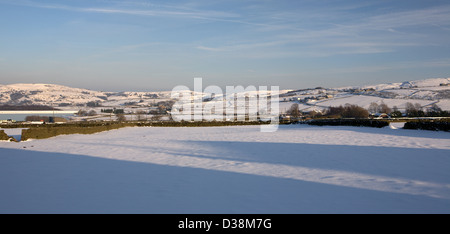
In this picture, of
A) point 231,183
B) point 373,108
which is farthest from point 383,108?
point 231,183

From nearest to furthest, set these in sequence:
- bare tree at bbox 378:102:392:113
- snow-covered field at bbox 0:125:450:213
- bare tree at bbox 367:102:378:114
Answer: snow-covered field at bbox 0:125:450:213, bare tree at bbox 378:102:392:113, bare tree at bbox 367:102:378:114

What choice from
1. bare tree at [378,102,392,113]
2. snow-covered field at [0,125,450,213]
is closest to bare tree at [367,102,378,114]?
bare tree at [378,102,392,113]

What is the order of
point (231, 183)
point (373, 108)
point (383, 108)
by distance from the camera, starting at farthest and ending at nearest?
point (373, 108), point (383, 108), point (231, 183)

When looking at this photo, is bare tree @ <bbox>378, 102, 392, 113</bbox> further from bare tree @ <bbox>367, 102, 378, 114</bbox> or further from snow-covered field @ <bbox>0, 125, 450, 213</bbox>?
snow-covered field @ <bbox>0, 125, 450, 213</bbox>

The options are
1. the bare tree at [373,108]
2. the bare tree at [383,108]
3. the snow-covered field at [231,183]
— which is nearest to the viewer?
the snow-covered field at [231,183]

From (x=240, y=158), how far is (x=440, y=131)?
15183 mm

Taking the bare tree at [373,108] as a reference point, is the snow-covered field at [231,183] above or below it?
below

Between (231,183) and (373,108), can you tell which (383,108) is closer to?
(373,108)

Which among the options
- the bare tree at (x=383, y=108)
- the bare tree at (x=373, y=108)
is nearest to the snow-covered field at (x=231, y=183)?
the bare tree at (x=373, y=108)

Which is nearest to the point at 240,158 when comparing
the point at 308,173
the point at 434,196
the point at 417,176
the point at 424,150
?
the point at 308,173

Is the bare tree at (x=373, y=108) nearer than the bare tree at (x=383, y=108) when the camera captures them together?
No

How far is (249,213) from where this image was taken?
493 cm

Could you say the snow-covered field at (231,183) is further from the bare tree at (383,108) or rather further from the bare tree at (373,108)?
the bare tree at (383,108)

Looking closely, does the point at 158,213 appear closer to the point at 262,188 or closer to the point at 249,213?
the point at 249,213
